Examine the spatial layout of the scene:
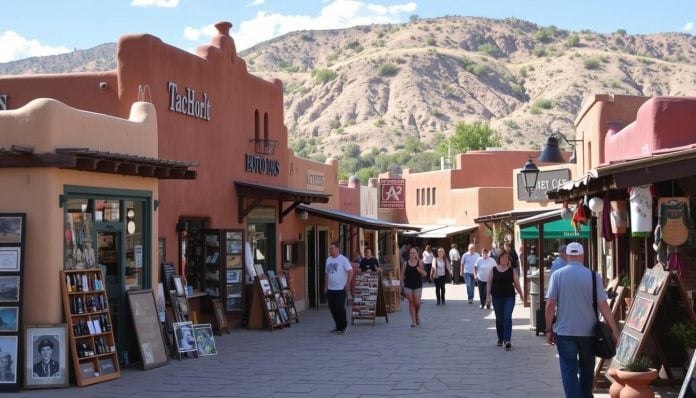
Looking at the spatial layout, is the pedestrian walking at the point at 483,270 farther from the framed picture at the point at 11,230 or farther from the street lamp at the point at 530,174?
the framed picture at the point at 11,230

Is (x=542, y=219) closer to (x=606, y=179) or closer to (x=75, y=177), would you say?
(x=606, y=179)

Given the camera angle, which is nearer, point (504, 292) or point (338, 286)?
point (504, 292)

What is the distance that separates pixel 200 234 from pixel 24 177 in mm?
6847

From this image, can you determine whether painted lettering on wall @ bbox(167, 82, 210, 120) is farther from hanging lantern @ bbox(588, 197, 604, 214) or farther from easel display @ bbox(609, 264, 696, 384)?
easel display @ bbox(609, 264, 696, 384)

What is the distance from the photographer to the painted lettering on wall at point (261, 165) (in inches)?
859

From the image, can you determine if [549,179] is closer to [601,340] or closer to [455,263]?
[455,263]

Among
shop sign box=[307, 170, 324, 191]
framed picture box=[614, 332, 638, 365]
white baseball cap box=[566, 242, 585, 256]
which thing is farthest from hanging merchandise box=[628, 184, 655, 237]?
shop sign box=[307, 170, 324, 191]

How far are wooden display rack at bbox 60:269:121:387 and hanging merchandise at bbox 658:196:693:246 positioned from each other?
7296mm

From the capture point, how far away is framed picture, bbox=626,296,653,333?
1063 cm

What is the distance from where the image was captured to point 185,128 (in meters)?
18.1

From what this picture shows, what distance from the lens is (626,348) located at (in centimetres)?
1083

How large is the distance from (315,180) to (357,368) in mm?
16033

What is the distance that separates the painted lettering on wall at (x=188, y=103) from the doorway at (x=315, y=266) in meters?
7.99

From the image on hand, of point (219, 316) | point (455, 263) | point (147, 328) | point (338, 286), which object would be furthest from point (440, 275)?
point (455, 263)
